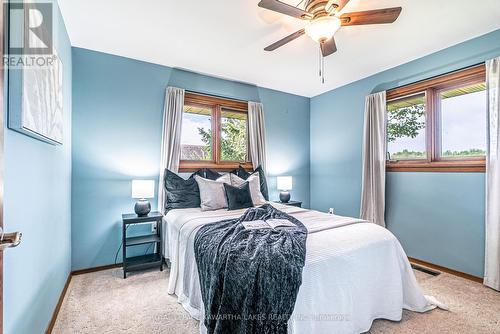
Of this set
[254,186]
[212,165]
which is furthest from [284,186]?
[212,165]

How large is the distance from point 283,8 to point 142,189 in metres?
2.39

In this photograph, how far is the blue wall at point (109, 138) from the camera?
2916 mm

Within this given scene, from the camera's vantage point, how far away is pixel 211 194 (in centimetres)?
307

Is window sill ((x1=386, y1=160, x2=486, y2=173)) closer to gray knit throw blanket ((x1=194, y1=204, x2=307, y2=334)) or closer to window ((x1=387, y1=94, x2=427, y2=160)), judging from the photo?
window ((x1=387, y1=94, x2=427, y2=160))

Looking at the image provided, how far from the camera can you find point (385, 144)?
3.56 m

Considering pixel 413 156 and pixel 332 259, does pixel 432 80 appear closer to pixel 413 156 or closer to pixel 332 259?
pixel 413 156

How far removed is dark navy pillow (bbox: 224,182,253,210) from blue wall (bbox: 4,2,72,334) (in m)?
1.69

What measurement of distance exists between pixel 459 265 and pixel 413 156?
4.68 feet

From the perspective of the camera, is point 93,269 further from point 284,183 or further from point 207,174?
point 284,183

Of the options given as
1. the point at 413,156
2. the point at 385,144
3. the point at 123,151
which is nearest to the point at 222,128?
the point at 123,151

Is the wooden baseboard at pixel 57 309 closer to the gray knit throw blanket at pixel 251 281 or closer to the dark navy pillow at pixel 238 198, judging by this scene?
the gray knit throw blanket at pixel 251 281

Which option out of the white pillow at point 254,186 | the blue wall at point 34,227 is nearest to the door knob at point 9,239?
the blue wall at point 34,227

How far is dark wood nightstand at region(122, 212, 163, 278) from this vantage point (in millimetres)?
2771

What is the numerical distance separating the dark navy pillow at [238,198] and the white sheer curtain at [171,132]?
888 millimetres
